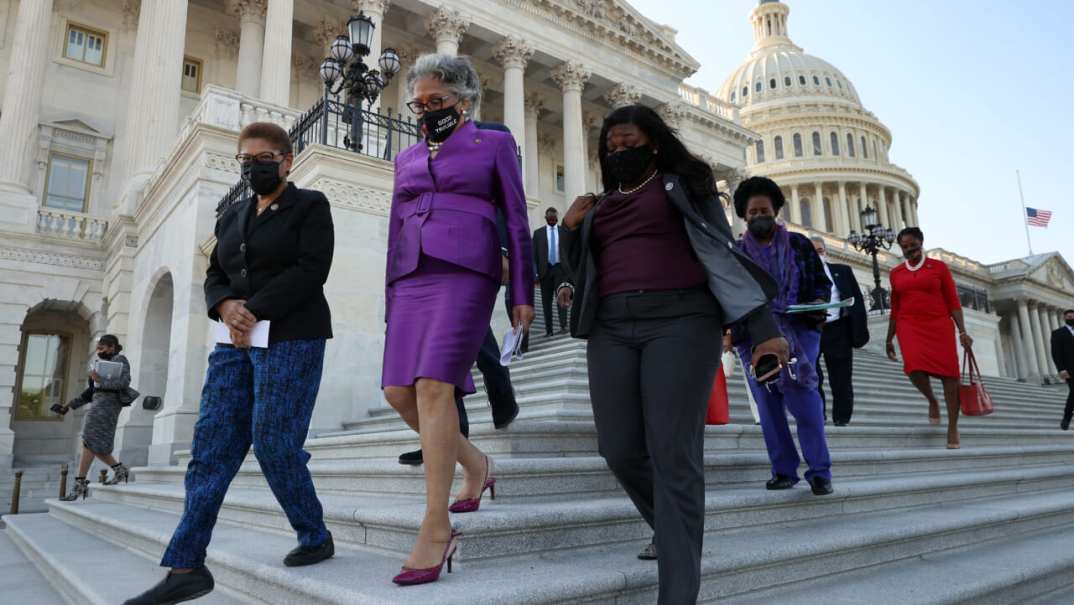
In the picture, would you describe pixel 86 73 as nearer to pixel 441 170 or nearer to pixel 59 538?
pixel 59 538

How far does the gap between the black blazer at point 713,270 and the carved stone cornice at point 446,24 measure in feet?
80.4

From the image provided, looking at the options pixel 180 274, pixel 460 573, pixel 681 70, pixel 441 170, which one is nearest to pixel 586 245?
pixel 441 170

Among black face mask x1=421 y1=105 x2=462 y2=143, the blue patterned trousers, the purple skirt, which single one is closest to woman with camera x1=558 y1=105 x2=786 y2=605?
the purple skirt

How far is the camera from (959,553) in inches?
163

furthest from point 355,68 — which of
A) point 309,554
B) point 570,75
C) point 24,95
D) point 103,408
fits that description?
point 570,75

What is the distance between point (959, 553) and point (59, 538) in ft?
24.6

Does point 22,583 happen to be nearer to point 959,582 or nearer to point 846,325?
point 959,582

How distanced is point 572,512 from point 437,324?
1.15m

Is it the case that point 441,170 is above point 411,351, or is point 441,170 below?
above

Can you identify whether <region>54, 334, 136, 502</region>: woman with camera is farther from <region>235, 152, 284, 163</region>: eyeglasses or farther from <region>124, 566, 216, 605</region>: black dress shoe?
<region>124, 566, 216, 605</region>: black dress shoe

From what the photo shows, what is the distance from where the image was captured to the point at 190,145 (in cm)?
1268

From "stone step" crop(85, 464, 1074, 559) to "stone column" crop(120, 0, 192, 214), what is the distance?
17262 mm

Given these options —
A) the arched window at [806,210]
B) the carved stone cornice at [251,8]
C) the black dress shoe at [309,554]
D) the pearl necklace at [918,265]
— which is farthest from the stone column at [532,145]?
the arched window at [806,210]

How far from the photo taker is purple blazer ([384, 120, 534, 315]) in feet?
9.63
